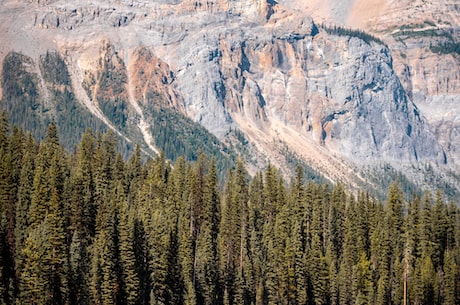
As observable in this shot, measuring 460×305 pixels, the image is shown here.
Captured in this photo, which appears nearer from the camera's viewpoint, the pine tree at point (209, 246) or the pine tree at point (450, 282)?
the pine tree at point (209, 246)

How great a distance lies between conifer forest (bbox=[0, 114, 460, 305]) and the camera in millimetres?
90250

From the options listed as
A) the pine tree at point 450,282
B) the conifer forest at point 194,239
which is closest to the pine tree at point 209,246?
the conifer forest at point 194,239

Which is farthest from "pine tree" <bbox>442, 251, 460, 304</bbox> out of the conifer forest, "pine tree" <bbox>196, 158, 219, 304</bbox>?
"pine tree" <bbox>196, 158, 219, 304</bbox>

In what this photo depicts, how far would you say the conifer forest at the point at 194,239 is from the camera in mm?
90250

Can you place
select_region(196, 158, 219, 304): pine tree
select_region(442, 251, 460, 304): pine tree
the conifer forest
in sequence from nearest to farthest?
the conifer forest → select_region(196, 158, 219, 304): pine tree → select_region(442, 251, 460, 304): pine tree

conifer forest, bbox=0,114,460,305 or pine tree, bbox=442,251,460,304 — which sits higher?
A: conifer forest, bbox=0,114,460,305

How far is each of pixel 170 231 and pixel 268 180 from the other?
32.7 meters

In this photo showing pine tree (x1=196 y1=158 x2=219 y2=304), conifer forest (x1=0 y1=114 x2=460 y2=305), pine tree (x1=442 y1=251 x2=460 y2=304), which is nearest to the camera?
conifer forest (x1=0 y1=114 x2=460 y2=305)

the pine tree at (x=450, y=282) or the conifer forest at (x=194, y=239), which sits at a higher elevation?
the conifer forest at (x=194, y=239)

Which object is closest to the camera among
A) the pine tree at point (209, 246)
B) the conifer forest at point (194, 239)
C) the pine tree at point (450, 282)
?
the conifer forest at point (194, 239)

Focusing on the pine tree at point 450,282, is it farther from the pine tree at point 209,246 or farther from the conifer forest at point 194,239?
the pine tree at point 209,246

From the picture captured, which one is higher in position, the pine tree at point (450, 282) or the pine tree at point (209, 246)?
the pine tree at point (209, 246)

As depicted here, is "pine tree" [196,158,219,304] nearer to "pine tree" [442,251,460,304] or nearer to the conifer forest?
the conifer forest

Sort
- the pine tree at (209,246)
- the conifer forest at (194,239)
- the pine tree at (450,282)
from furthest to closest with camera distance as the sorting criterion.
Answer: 1. the pine tree at (450,282)
2. the pine tree at (209,246)
3. the conifer forest at (194,239)
